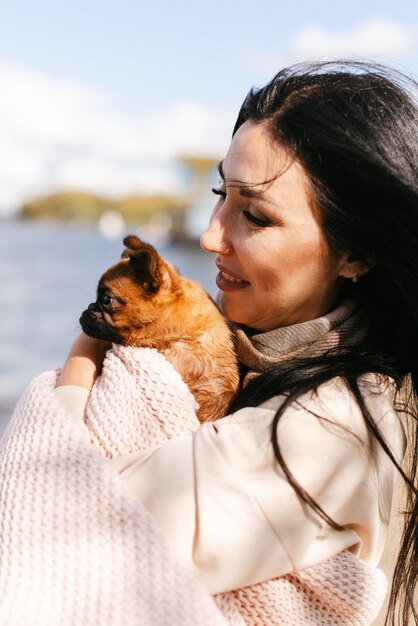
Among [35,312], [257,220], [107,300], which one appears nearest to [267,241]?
[257,220]

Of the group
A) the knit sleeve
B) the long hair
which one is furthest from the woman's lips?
the knit sleeve

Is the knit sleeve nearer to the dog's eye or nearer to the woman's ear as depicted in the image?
the woman's ear

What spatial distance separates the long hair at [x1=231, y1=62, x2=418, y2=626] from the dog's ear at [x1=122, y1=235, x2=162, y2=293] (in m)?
0.56

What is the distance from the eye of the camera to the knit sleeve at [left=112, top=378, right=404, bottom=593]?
6.06 ft

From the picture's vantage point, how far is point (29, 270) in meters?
33.6

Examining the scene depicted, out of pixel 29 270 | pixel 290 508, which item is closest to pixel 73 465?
pixel 290 508

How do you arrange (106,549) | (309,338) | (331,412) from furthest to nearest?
(309,338) → (331,412) → (106,549)

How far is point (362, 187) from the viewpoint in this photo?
2.23m

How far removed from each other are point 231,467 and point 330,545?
34 cm

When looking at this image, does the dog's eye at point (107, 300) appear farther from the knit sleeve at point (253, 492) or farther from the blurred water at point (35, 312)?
the knit sleeve at point (253, 492)

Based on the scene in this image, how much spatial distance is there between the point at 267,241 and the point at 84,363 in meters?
0.70

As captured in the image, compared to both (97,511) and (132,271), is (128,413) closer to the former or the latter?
(97,511)

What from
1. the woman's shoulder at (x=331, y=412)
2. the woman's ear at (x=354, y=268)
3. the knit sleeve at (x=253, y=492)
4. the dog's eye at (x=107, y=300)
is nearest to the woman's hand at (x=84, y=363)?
the dog's eye at (x=107, y=300)

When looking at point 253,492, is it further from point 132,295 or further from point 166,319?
point 132,295
